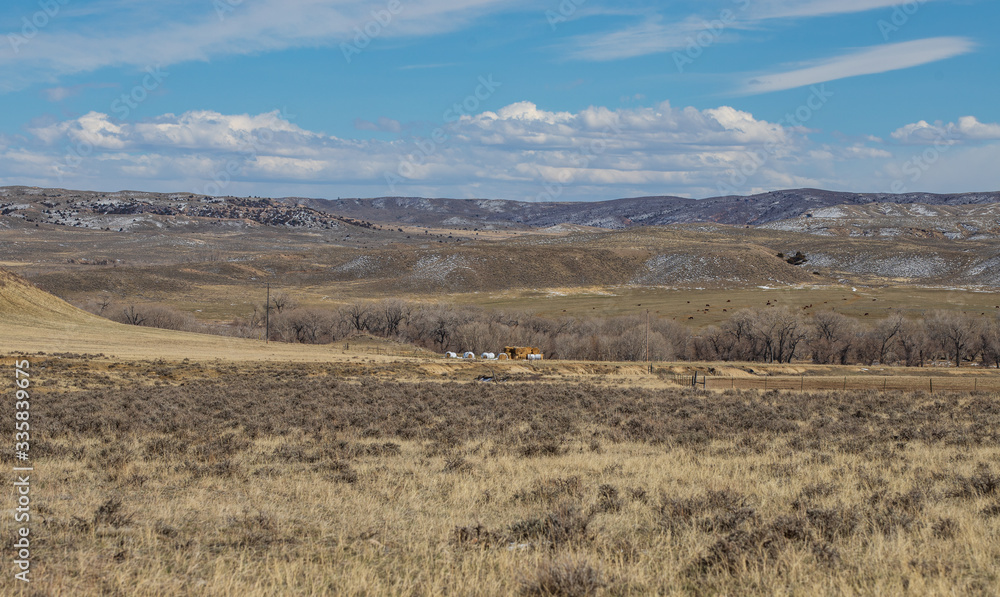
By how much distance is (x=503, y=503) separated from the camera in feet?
34.6

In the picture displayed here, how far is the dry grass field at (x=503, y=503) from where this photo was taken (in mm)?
6801

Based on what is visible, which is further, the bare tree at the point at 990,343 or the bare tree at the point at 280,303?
the bare tree at the point at 280,303

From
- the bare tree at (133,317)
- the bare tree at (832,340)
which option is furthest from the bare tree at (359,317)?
the bare tree at (832,340)

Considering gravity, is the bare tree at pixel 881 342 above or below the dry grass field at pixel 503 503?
below

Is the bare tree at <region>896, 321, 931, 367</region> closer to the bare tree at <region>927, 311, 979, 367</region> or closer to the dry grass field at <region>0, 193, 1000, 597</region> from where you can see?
the bare tree at <region>927, 311, 979, 367</region>

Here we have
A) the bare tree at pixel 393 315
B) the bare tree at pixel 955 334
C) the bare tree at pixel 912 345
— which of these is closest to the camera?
the bare tree at pixel 955 334

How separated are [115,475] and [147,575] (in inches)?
262

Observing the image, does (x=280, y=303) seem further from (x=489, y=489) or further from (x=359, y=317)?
(x=489, y=489)

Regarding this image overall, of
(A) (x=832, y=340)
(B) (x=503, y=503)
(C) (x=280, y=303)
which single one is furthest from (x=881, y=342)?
(B) (x=503, y=503)

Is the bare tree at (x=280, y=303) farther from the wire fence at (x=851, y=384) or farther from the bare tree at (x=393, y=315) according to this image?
the wire fence at (x=851, y=384)

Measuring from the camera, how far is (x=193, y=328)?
88.6m

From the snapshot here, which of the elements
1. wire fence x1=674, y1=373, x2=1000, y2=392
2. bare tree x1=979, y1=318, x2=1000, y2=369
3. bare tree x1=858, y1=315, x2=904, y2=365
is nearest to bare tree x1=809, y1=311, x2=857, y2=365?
bare tree x1=858, y1=315, x2=904, y2=365

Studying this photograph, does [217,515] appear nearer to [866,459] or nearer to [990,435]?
[866,459]

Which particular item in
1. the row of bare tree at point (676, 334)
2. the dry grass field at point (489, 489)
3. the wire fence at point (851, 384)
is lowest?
the row of bare tree at point (676, 334)
